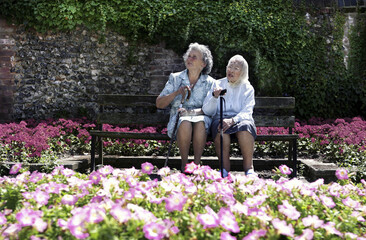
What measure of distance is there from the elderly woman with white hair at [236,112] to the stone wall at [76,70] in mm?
3312

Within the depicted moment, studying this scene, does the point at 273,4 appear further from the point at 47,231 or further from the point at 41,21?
the point at 47,231

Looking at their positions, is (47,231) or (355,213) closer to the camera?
(47,231)

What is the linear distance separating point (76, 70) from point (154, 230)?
617cm

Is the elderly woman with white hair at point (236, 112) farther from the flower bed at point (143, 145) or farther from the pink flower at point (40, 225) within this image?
the pink flower at point (40, 225)

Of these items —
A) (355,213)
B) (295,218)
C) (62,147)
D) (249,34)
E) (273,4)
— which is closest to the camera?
(295,218)

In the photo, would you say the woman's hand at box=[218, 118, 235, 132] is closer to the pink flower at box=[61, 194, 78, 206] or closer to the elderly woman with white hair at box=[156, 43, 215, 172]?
the elderly woman with white hair at box=[156, 43, 215, 172]

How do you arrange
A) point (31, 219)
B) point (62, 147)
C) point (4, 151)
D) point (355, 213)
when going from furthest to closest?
1. point (62, 147)
2. point (4, 151)
3. point (355, 213)
4. point (31, 219)

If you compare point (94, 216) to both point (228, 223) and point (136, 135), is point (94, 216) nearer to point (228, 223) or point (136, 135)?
point (228, 223)

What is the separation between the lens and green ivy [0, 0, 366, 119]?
682 centimetres

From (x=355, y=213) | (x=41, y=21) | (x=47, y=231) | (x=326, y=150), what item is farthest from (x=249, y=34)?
(x=47, y=231)

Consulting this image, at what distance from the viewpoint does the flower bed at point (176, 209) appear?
4.49 ft

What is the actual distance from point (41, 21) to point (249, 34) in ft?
12.3

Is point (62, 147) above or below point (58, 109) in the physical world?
below

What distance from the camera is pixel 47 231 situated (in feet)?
4.64
